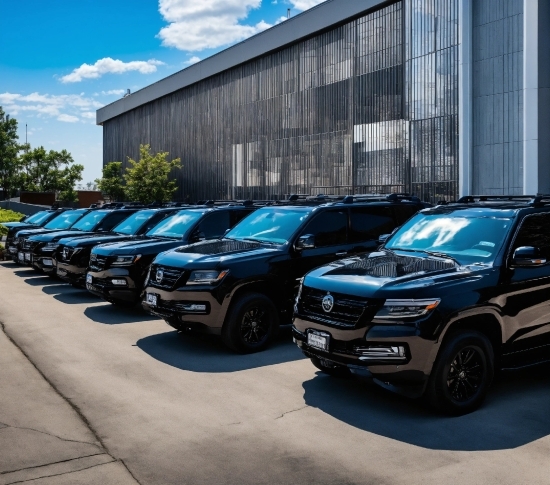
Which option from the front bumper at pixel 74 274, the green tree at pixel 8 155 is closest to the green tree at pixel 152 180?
the green tree at pixel 8 155

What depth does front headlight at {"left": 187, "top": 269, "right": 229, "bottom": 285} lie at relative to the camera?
8.74 m

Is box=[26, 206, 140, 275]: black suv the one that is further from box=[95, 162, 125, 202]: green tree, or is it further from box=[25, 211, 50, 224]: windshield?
box=[95, 162, 125, 202]: green tree

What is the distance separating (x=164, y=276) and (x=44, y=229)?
11.2 m

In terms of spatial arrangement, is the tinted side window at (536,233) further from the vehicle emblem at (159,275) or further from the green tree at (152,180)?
the green tree at (152,180)

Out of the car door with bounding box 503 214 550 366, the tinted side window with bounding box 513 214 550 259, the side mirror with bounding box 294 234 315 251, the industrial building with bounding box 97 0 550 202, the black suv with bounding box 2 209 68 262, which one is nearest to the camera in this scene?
the car door with bounding box 503 214 550 366

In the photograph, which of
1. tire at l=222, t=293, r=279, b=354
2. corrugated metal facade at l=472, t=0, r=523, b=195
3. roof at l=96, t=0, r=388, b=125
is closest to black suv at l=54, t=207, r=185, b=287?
tire at l=222, t=293, r=279, b=354

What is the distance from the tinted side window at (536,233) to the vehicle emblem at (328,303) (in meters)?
2.03

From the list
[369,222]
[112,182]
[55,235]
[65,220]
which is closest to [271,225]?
[369,222]

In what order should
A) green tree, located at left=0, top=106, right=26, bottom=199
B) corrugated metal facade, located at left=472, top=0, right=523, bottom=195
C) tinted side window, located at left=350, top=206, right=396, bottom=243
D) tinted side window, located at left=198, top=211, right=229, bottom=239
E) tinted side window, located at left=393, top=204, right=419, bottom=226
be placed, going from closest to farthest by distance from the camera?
tinted side window, located at left=350, top=206, right=396, bottom=243 < tinted side window, located at left=393, top=204, right=419, bottom=226 < tinted side window, located at left=198, top=211, right=229, bottom=239 < corrugated metal facade, located at left=472, top=0, right=523, bottom=195 < green tree, located at left=0, top=106, right=26, bottom=199

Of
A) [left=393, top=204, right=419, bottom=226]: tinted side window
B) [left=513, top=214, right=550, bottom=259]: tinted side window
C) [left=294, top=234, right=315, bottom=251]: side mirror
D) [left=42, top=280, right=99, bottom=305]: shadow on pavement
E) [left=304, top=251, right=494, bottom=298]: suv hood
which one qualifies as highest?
[left=393, top=204, right=419, bottom=226]: tinted side window

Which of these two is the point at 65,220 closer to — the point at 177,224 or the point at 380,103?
the point at 177,224

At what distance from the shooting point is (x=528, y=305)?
6844 millimetres

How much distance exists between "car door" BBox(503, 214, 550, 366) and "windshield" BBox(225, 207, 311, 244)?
3509 mm

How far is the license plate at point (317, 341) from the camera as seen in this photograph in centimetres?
654
